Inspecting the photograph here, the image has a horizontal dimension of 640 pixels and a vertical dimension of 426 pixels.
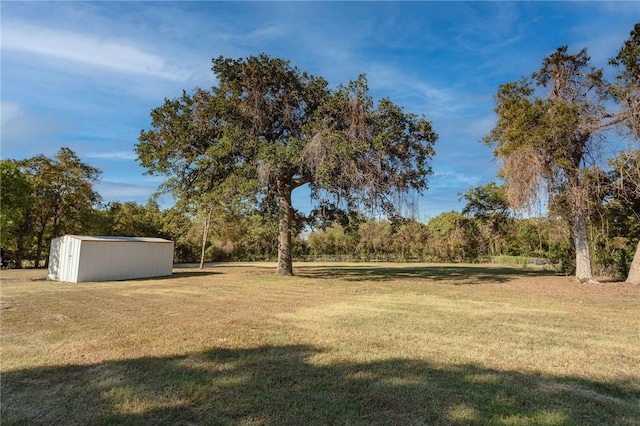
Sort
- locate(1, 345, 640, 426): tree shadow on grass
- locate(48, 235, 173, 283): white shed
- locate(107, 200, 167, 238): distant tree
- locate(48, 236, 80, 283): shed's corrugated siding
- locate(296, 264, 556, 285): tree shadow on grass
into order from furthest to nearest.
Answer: locate(107, 200, 167, 238): distant tree < locate(296, 264, 556, 285): tree shadow on grass < locate(48, 235, 173, 283): white shed < locate(48, 236, 80, 283): shed's corrugated siding < locate(1, 345, 640, 426): tree shadow on grass

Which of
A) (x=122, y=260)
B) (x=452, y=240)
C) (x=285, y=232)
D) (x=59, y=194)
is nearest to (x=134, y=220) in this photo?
(x=59, y=194)

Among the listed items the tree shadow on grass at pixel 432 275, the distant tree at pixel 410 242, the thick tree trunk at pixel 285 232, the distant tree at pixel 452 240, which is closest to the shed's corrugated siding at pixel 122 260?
the thick tree trunk at pixel 285 232

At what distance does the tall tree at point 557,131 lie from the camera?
14.5 meters

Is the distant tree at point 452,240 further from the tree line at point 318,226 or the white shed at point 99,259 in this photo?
the white shed at point 99,259

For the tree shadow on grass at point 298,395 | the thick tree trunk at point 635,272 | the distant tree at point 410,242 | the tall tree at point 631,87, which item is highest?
the tall tree at point 631,87

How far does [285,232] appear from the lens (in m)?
18.5

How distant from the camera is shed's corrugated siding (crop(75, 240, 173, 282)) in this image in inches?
685

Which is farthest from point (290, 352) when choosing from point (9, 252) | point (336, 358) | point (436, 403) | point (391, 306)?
point (9, 252)

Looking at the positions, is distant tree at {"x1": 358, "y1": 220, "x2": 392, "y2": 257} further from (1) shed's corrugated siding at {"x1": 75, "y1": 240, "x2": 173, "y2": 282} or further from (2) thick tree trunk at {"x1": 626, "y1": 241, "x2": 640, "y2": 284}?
(2) thick tree trunk at {"x1": 626, "y1": 241, "x2": 640, "y2": 284}

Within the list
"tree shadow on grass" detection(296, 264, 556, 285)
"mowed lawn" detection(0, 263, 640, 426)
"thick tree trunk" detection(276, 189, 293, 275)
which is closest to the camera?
"mowed lawn" detection(0, 263, 640, 426)

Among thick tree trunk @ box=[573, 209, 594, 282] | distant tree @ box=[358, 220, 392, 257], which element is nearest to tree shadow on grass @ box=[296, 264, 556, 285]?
thick tree trunk @ box=[573, 209, 594, 282]

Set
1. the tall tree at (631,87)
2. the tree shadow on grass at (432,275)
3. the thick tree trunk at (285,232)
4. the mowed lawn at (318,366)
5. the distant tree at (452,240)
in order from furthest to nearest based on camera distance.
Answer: the distant tree at (452,240), the tree shadow on grass at (432,275), the thick tree trunk at (285,232), the tall tree at (631,87), the mowed lawn at (318,366)

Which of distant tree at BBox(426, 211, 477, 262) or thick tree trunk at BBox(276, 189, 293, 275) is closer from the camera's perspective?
thick tree trunk at BBox(276, 189, 293, 275)

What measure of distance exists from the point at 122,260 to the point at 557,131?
62.7 feet
